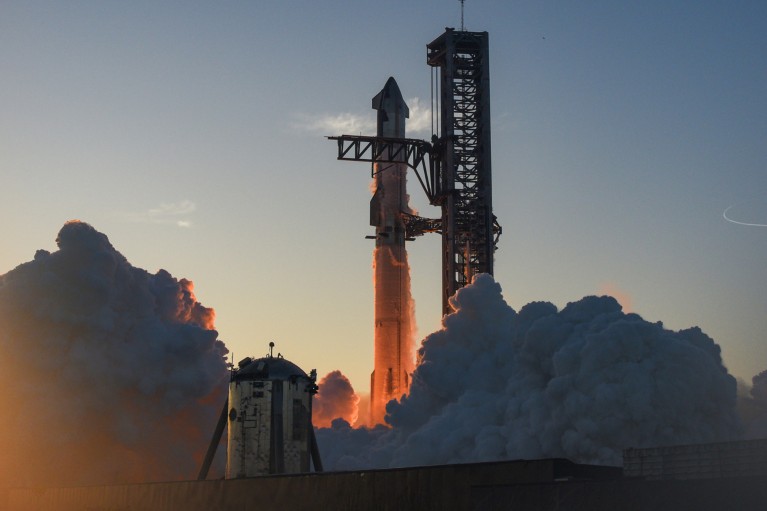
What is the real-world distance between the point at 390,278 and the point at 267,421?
28.3 metres

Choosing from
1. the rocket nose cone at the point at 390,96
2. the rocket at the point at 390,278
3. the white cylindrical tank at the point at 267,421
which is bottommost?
the white cylindrical tank at the point at 267,421

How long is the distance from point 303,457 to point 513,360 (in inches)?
655

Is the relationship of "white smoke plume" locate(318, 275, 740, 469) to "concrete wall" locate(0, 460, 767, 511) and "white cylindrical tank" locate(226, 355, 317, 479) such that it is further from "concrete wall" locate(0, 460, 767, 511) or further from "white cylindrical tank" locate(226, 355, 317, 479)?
"concrete wall" locate(0, 460, 767, 511)

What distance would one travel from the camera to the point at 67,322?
→ 77.1 metres

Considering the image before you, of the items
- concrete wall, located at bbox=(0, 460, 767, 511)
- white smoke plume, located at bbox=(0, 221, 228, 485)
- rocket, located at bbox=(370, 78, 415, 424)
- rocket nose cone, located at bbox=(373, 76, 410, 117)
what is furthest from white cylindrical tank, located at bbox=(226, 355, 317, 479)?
rocket nose cone, located at bbox=(373, 76, 410, 117)

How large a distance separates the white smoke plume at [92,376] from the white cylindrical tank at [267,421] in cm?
1735

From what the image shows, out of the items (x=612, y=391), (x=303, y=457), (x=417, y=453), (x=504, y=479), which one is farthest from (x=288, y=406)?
(x=504, y=479)

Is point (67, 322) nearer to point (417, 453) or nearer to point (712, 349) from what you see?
point (417, 453)

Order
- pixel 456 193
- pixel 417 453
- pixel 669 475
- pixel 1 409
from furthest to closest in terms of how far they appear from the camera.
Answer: pixel 456 193, pixel 1 409, pixel 417 453, pixel 669 475

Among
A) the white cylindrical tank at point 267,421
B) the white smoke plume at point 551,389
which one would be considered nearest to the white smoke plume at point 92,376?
the white smoke plume at point 551,389

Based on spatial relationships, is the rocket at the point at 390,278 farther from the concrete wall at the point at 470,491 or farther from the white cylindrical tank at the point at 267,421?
the concrete wall at the point at 470,491

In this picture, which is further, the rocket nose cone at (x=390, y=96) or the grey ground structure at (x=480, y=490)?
the rocket nose cone at (x=390, y=96)

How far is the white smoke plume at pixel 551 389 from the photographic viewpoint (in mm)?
62312

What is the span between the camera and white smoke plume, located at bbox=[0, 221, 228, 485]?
75.8 metres
